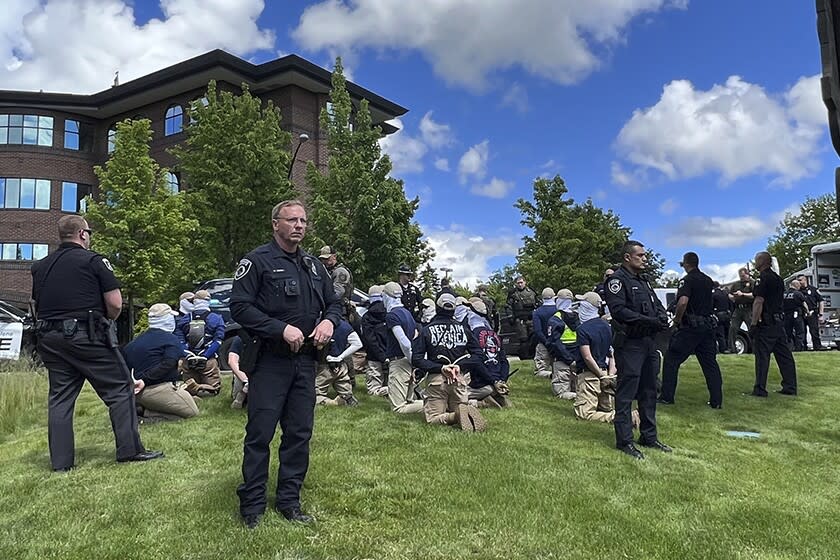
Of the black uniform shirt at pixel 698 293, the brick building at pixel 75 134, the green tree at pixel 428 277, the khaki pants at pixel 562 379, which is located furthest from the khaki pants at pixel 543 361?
the brick building at pixel 75 134

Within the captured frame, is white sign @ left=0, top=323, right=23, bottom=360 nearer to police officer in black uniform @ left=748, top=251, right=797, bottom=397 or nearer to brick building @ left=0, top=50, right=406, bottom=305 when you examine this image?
police officer in black uniform @ left=748, top=251, right=797, bottom=397

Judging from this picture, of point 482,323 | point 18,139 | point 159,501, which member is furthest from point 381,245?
point 18,139

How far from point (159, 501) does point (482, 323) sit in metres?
4.81

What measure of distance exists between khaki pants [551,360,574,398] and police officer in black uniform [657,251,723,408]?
1.53m

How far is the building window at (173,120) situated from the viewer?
33750mm

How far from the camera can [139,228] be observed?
20797mm

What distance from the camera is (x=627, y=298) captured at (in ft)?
20.3

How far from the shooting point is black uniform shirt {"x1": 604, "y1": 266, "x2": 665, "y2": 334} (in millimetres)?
6078

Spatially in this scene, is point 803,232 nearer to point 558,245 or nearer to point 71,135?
point 558,245

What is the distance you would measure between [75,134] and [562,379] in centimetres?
3582

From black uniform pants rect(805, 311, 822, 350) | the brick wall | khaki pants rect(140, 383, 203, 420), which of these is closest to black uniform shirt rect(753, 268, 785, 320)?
khaki pants rect(140, 383, 203, 420)

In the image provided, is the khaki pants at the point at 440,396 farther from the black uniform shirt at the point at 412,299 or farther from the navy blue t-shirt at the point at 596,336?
the black uniform shirt at the point at 412,299

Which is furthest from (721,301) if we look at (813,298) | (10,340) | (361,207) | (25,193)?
(25,193)

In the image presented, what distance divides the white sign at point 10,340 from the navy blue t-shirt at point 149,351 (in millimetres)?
6936
